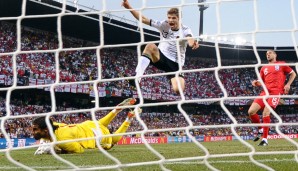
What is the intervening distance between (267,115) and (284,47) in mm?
26012

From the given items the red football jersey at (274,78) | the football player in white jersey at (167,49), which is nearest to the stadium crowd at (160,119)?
the red football jersey at (274,78)

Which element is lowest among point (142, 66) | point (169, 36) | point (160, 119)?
point (160, 119)

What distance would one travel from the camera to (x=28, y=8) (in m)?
21.6

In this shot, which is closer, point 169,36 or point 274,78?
→ point 169,36

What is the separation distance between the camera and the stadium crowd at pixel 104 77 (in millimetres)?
20922

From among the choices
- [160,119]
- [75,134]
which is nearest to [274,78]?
[75,134]

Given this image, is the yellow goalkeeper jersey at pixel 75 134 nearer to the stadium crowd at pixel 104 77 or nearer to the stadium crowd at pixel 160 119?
the stadium crowd at pixel 160 119

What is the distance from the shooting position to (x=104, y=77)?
2517 cm

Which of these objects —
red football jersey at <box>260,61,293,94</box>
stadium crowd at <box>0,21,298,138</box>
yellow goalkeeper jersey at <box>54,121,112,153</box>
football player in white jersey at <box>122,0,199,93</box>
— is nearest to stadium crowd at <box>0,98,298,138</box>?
stadium crowd at <box>0,21,298,138</box>

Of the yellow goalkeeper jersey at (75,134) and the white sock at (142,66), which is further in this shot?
the white sock at (142,66)

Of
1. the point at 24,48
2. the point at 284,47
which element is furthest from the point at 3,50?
the point at 284,47

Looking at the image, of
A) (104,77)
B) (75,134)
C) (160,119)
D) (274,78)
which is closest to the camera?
(75,134)

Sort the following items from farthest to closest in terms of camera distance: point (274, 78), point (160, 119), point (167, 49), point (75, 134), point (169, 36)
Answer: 1. point (160, 119)
2. point (274, 78)
3. point (167, 49)
4. point (169, 36)
5. point (75, 134)

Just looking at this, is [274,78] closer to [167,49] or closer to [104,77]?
[167,49]
